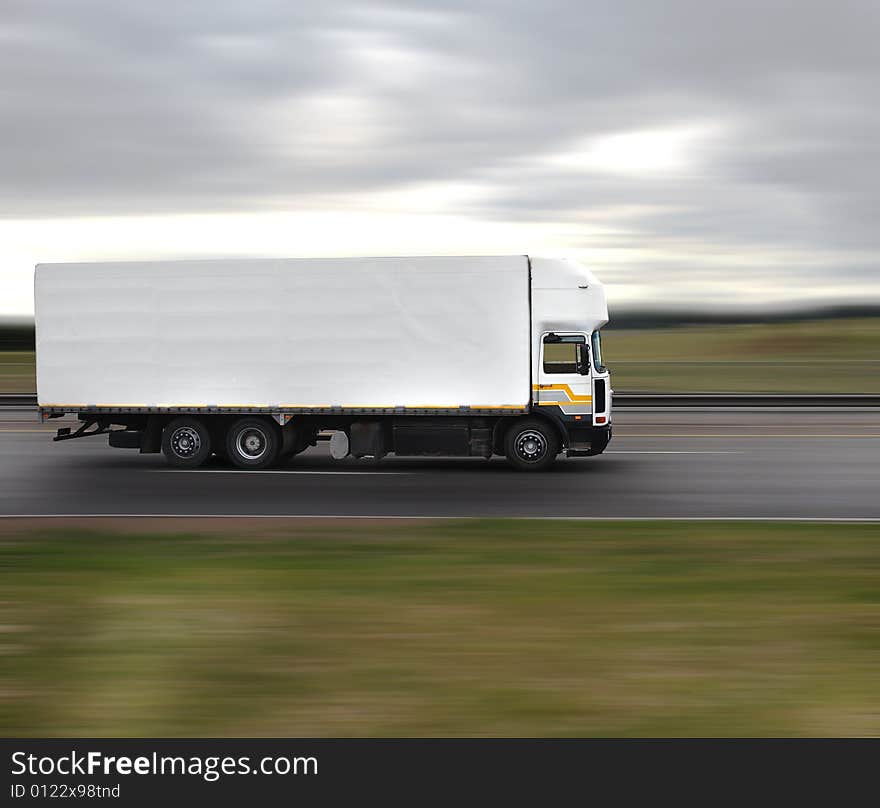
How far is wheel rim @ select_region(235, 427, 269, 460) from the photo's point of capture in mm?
17938

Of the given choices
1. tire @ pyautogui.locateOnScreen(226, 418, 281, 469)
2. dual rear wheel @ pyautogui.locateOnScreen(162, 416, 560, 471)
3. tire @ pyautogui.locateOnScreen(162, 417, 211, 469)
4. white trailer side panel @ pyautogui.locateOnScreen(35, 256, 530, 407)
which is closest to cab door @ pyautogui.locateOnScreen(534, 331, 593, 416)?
white trailer side panel @ pyautogui.locateOnScreen(35, 256, 530, 407)

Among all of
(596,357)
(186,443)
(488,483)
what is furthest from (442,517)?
(186,443)

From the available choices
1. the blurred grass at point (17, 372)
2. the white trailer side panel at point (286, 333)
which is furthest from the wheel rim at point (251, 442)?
the blurred grass at point (17, 372)

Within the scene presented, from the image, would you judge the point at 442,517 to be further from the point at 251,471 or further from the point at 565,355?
the point at 251,471

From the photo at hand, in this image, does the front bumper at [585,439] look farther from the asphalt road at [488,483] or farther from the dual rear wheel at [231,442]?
the asphalt road at [488,483]

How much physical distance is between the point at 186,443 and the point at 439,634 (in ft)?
38.4

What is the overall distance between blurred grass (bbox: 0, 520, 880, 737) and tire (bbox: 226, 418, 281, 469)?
23.0ft

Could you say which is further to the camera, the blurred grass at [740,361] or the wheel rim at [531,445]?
the blurred grass at [740,361]

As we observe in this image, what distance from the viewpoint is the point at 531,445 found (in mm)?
17391

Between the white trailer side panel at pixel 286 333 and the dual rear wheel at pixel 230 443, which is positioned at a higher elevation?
the white trailer side panel at pixel 286 333

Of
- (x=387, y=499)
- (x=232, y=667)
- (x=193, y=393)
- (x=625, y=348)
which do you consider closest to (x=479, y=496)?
(x=387, y=499)

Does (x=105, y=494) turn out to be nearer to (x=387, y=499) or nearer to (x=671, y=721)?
(x=387, y=499)

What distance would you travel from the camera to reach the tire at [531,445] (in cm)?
1731

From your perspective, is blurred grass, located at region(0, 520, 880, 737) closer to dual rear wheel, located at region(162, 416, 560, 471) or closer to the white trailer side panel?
the white trailer side panel
